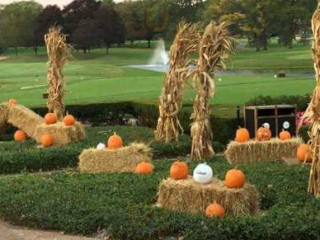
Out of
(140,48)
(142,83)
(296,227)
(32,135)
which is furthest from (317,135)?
(140,48)

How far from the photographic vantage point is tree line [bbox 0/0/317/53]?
76875mm

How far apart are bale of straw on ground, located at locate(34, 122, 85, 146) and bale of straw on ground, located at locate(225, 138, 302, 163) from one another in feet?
16.7

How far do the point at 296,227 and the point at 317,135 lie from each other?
1.87m

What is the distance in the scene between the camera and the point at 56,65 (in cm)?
1856

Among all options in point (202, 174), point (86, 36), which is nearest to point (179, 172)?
point (202, 174)

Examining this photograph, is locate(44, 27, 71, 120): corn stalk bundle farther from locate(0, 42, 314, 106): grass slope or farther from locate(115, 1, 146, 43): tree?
locate(115, 1, 146, 43): tree

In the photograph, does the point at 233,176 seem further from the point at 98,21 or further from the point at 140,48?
the point at 140,48

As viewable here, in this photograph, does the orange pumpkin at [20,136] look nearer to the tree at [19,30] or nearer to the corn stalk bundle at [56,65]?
the corn stalk bundle at [56,65]

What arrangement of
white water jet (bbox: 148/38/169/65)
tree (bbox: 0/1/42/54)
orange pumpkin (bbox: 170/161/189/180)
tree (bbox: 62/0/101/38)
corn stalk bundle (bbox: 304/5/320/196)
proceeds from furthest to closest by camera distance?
tree (bbox: 0/1/42/54)
tree (bbox: 62/0/101/38)
white water jet (bbox: 148/38/169/65)
orange pumpkin (bbox: 170/161/189/180)
corn stalk bundle (bbox: 304/5/320/196)

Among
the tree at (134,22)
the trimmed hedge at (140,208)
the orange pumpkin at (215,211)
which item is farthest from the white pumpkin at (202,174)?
the tree at (134,22)

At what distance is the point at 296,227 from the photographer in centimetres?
703

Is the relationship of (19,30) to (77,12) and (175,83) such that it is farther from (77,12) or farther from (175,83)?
(175,83)

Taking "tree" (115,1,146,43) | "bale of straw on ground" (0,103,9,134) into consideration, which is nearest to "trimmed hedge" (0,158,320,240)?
"bale of straw on ground" (0,103,9,134)

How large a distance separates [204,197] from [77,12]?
8481cm
